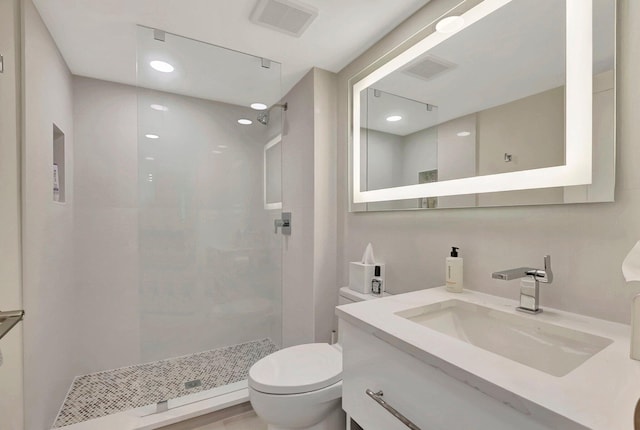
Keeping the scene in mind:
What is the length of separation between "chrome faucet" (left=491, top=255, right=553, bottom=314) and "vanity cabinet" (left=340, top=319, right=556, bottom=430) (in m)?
0.41

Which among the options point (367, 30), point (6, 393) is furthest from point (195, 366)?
point (367, 30)

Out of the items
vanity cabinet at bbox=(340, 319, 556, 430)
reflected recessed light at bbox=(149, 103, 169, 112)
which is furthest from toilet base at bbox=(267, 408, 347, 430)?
reflected recessed light at bbox=(149, 103, 169, 112)

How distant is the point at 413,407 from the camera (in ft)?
2.37

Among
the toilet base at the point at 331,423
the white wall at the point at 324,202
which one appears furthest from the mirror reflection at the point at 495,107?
the toilet base at the point at 331,423

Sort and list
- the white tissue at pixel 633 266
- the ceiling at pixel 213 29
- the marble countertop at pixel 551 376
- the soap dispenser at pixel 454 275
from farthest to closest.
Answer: the ceiling at pixel 213 29 → the soap dispenser at pixel 454 275 → the white tissue at pixel 633 266 → the marble countertop at pixel 551 376

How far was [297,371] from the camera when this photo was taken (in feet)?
4.47

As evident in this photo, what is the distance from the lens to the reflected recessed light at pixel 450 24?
126 centimetres

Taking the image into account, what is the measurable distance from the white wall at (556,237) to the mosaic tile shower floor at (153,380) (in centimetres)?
136

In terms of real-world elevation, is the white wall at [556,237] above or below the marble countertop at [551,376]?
above

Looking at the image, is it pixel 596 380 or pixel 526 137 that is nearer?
pixel 596 380

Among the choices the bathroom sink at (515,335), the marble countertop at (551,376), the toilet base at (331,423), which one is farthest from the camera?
the toilet base at (331,423)

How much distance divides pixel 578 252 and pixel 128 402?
2499 mm

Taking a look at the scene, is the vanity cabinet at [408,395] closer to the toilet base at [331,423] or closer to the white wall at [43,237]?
the toilet base at [331,423]

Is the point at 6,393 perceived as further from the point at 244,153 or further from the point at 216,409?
the point at 244,153
